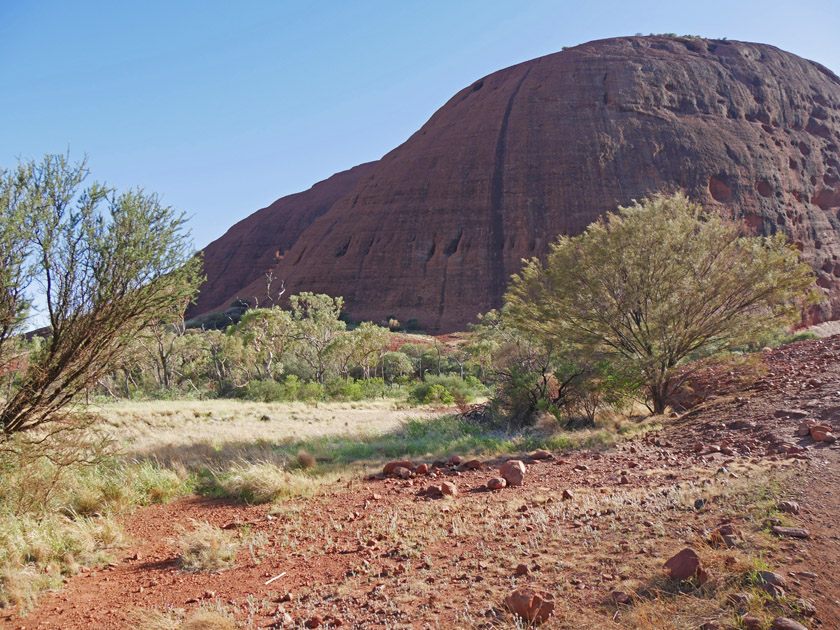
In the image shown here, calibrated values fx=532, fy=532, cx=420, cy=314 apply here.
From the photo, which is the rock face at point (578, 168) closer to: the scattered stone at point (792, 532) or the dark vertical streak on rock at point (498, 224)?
the dark vertical streak on rock at point (498, 224)

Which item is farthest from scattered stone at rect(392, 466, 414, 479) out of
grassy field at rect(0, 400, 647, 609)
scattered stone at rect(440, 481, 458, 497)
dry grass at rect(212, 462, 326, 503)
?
scattered stone at rect(440, 481, 458, 497)

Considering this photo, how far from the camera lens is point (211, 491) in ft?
23.3

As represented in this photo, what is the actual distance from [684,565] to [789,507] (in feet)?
4.47

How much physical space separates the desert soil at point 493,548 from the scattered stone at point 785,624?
62 millimetres

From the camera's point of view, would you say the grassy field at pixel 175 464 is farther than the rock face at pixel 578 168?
No

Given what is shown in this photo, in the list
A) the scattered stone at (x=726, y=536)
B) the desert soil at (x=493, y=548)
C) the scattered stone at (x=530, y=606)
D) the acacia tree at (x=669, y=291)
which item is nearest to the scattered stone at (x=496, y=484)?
the desert soil at (x=493, y=548)

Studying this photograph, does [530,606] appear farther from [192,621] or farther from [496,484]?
[496,484]

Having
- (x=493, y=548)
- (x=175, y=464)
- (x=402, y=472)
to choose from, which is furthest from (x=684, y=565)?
(x=175, y=464)

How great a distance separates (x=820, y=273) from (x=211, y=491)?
53.0m

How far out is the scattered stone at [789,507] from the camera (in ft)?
13.0

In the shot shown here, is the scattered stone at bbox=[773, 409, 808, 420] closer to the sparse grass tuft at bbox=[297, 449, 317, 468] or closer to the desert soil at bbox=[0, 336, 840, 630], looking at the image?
the desert soil at bbox=[0, 336, 840, 630]

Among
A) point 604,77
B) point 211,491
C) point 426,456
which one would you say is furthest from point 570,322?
point 604,77

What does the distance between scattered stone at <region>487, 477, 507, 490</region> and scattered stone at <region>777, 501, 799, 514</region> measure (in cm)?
283

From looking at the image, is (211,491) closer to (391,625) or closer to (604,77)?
(391,625)
